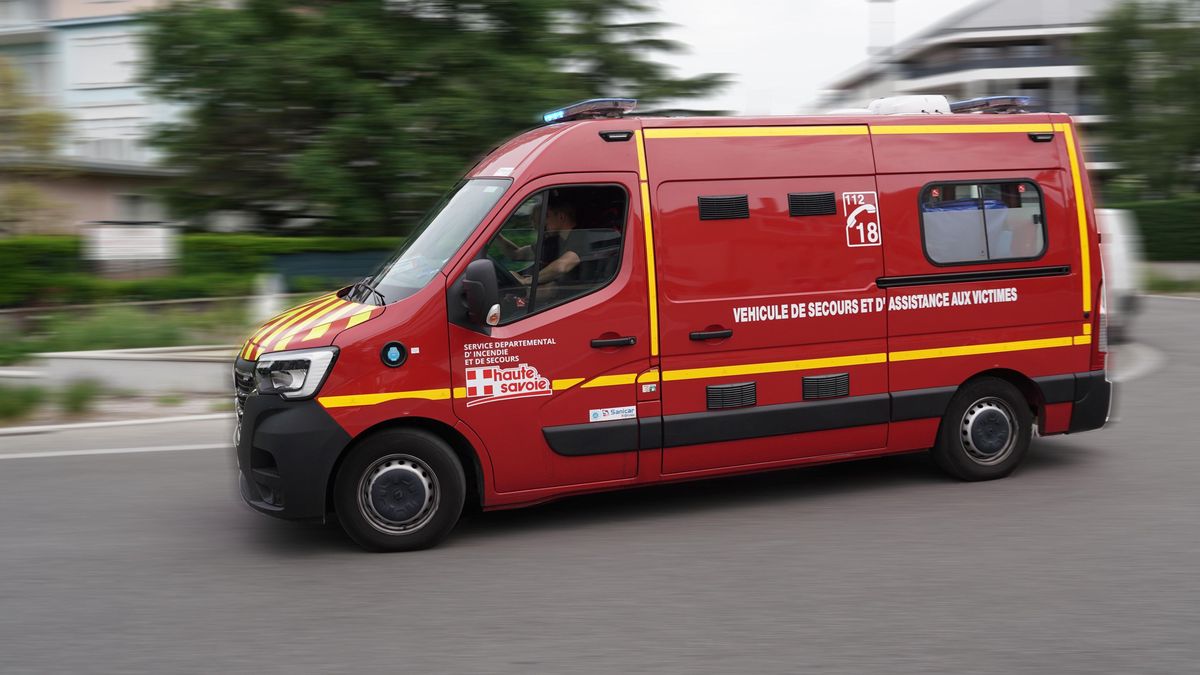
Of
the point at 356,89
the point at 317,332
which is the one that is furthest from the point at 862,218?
the point at 356,89

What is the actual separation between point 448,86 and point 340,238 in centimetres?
303

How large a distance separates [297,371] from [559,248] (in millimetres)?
1578

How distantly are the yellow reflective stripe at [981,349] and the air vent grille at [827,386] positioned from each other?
1.17 feet

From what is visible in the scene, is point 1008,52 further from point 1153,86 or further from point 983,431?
point 983,431

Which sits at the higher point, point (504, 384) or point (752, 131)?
point (752, 131)

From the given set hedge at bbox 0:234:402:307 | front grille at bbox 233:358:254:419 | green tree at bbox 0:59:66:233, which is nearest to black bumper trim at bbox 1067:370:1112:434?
front grille at bbox 233:358:254:419

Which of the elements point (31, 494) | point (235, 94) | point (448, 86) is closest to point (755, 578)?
point (31, 494)

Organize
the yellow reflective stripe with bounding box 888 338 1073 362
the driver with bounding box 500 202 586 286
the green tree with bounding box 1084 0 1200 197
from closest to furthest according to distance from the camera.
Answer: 1. the driver with bounding box 500 202 586 286
2. the yellow reflective stripe with bounding box 888 338 1073 362
3. the green tree with bounding box 1084 0 1200 197

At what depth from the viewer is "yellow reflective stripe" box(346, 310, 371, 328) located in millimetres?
6314

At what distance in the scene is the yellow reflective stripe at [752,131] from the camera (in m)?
6.98

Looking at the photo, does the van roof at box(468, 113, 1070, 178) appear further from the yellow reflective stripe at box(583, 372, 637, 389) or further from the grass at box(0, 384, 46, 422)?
the grass at box(0, 384, 46, 422)

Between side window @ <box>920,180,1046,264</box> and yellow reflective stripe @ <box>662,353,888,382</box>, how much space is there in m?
0.80

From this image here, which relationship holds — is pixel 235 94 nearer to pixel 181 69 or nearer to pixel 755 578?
pixel 181 69

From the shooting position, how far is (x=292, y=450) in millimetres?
6207
